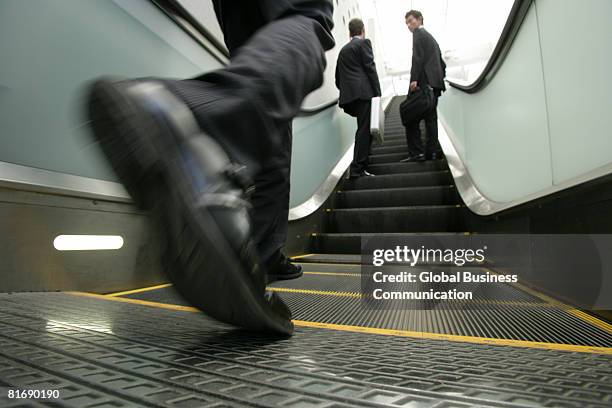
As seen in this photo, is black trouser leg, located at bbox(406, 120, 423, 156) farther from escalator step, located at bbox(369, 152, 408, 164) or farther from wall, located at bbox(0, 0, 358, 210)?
wall, located at bbox(0, 0, 358, 210)

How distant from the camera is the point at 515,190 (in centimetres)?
186

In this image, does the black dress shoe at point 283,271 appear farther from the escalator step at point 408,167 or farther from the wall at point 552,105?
the escalator step at point 408,167

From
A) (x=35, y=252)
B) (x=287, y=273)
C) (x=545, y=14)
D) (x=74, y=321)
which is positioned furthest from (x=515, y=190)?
(x=35, y=252)

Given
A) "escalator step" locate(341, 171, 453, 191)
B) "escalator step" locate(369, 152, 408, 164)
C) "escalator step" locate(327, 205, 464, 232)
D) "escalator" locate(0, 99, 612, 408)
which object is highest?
"escalator step" locate(369, 152, 408, 164)

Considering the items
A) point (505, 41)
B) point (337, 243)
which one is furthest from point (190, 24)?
point (337, 243)

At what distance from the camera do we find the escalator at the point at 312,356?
16.3 inches

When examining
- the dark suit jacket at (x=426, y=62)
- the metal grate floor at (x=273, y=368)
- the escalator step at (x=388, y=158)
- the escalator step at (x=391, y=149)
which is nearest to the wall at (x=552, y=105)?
the metal grate floor at (x=273, y=368)

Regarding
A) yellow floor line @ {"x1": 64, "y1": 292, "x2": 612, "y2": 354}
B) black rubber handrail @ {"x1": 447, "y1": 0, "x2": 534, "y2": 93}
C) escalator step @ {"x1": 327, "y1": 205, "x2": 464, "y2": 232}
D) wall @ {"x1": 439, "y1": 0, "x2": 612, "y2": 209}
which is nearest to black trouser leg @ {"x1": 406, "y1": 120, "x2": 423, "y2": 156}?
black rubber handrail @ {"x1": 447, "y1": 0, "x2": 534, "y2": 93}

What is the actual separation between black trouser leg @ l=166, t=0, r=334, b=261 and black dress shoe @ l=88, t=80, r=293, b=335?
2.2 inches

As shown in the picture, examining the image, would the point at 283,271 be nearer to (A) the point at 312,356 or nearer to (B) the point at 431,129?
(A) the point at 312,356

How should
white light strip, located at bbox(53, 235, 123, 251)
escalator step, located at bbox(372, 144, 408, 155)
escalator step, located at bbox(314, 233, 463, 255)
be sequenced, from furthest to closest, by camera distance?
escalator step, located at bbox(372, 144, 408, 155) → escalator step, located at bbox(314, 233, 463, 255) → white light strip, located at bbox(53, 235, 123, 251)

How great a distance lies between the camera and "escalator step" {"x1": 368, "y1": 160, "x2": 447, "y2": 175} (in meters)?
3.79

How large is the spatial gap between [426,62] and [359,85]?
74 cm

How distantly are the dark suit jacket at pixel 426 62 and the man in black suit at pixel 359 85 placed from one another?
17.4 inches
